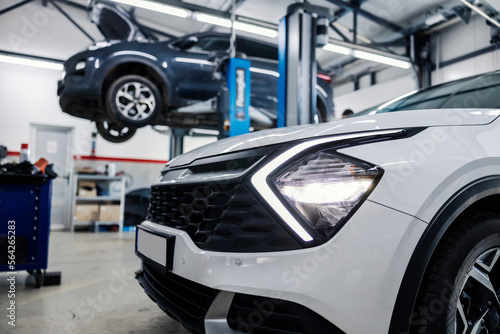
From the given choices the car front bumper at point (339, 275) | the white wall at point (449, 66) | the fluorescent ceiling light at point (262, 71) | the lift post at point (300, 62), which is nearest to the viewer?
the car front bumper at point (339, 275)

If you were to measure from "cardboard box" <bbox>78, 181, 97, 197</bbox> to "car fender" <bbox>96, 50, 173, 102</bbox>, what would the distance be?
3.58 metres

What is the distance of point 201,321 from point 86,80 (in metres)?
3.56

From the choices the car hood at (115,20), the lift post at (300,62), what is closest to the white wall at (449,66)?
the lift post at (300,62)

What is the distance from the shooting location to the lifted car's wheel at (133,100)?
4.06 metres

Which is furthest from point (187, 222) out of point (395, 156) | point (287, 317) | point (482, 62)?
point (482, 62)

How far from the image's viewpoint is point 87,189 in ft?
23.2

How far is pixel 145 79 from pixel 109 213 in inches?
145

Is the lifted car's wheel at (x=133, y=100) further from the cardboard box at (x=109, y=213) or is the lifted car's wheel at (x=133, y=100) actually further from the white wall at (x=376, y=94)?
the white wall at (x=376, y=94)

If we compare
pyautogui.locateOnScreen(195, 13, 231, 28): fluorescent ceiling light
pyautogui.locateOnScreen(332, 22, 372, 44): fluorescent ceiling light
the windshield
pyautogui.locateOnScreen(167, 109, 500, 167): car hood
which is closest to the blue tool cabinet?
pyautogui.locateOnScreen(167, 109, 500, 167): car hood

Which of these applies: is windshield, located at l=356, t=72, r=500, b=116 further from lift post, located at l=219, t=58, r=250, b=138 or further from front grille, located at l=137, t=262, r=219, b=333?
lift post, located at l=219, t=58, r=250, b=138

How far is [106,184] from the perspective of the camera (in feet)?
25.2

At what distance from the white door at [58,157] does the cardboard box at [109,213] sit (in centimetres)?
87

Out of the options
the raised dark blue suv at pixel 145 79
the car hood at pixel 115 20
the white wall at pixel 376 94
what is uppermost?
the white wall at pixel 376 94

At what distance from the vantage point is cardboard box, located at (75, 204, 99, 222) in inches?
264
